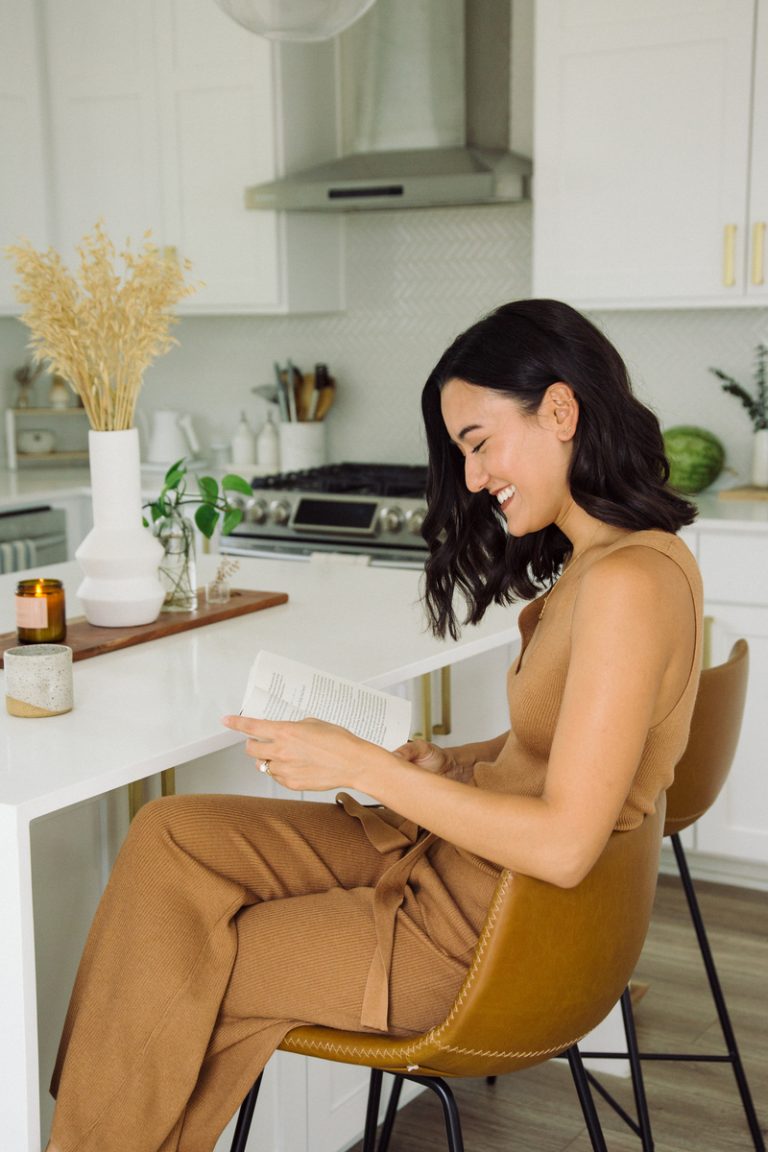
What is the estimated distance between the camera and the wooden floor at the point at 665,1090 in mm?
2385

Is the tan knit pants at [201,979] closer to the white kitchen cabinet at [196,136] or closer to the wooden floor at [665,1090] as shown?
the wooden floor at [665,1090]

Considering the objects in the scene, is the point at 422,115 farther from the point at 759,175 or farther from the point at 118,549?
the point at 118,549

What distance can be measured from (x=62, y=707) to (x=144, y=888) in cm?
36

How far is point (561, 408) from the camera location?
155 cm

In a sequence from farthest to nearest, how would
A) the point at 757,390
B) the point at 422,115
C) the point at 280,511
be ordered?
1. the point at 422,115
2. the point at 280,511
3. the point at 757,390

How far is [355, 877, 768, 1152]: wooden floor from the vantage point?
2.38m

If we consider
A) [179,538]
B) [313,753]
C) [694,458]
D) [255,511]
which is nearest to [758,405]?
[694,458]

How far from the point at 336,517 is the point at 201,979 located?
2.61 m

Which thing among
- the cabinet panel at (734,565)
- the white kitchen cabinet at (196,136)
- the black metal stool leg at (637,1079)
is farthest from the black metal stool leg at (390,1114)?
the white kitchen cabinet at (196,136)

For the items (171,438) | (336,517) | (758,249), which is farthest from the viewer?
(171,438)

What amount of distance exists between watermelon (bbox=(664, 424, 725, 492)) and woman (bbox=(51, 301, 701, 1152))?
7.54 feet

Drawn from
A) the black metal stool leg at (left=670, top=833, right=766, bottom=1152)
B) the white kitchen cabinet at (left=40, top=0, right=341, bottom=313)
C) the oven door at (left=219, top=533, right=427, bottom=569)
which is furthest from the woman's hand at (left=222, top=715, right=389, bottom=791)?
the white kitchen cabinet at (left=40, top=0, right=341, bottom=313)

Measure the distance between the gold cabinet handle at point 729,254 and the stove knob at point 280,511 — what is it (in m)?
1.44

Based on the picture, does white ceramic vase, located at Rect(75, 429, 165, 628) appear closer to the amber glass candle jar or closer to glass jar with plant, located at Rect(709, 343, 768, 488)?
the amber glass candle jar
